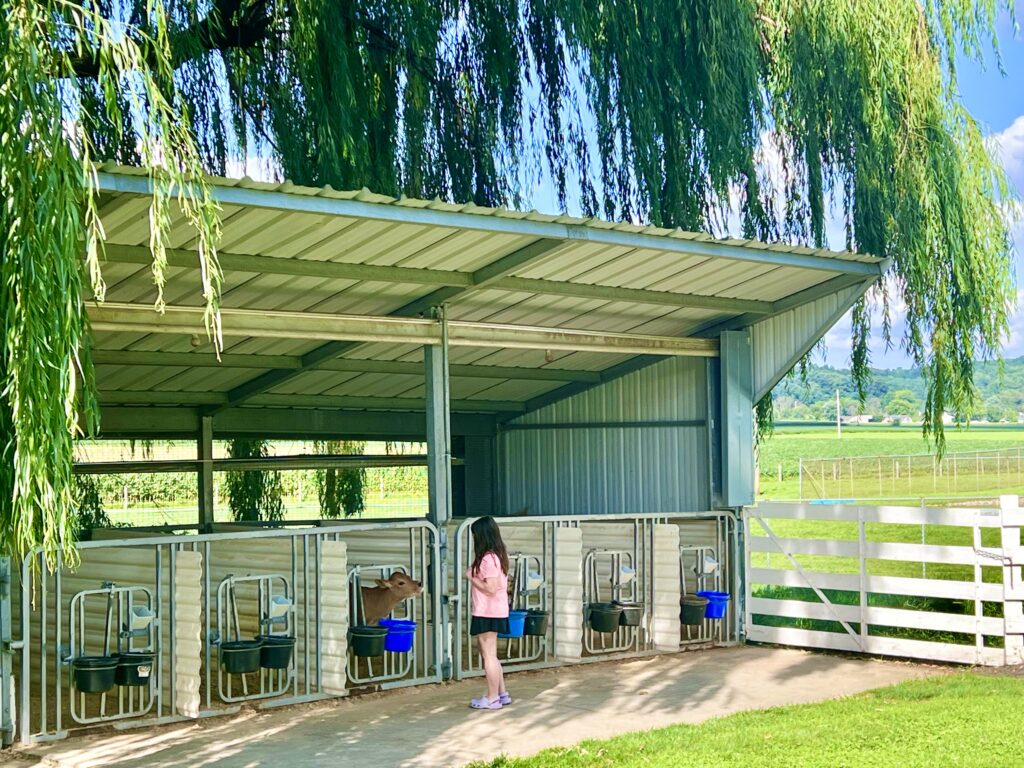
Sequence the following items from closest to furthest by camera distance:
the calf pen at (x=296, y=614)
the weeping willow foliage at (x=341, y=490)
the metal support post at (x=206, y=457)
A: the calf pen at (x=296, y=614) < the metal support post at (x=206, y=457) < the weeping willow foliage at (x=341, y=490)

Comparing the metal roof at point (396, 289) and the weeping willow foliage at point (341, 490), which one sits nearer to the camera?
the metal roof at point (396, 289)

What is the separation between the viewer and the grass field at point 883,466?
4531 cm

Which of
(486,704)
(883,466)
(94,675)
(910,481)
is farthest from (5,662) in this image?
(883,466)

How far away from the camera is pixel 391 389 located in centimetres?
1352

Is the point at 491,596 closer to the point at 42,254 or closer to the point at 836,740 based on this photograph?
the point at 836,740

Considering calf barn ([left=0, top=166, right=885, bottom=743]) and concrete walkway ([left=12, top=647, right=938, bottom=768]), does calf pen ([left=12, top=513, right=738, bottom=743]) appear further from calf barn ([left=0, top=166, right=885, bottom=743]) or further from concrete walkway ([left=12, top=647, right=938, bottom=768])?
concrete walkway ([left=12, top=647, right=938, bottom=768])

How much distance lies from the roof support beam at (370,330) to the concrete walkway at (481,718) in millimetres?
2403

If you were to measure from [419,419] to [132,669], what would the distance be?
7316 millimetres

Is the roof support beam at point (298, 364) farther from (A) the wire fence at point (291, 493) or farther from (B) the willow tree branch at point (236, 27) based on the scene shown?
(A) the wire fence at point (291, 493)

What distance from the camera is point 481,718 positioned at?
775 centimetres

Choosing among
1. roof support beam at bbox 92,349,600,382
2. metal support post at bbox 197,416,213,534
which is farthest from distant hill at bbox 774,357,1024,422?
metal support post at bbox 197,416,213,534

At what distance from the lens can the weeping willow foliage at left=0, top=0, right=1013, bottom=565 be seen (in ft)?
33.6

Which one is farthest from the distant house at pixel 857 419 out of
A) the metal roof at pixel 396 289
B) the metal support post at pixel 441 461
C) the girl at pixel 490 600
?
the girl at pixel 490 600

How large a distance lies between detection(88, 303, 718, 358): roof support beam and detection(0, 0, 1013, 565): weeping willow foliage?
1259 mm
